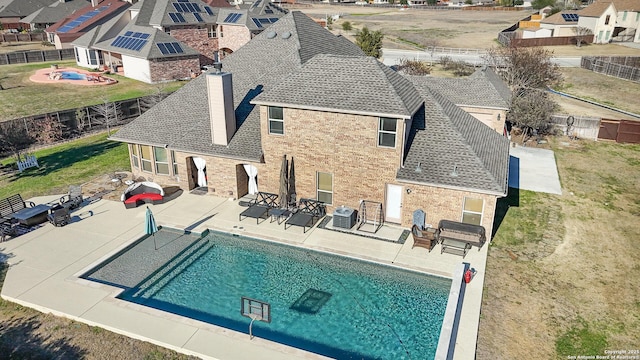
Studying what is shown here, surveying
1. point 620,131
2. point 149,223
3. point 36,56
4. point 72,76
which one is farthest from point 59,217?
point 36,56

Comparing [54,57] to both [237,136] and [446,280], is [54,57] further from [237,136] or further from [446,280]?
[446,280]

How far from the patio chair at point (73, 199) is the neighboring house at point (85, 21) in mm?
53039

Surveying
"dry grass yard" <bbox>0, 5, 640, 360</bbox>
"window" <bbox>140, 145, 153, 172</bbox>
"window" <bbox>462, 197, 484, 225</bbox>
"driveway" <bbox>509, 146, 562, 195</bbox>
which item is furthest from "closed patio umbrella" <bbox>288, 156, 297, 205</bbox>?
"driveway" <bbox>509, 146, 562, 195</bbox>

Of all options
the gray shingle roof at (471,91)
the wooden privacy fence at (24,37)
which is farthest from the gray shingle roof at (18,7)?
the gray shingle roof at (471,91)

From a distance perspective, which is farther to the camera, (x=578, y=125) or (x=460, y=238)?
(x=578, y=125)

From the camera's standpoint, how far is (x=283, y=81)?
884 inches

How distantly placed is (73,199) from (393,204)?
1650 centimetres

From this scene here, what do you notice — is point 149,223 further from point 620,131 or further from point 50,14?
point 50,14

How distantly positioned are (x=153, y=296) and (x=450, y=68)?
50.3 m

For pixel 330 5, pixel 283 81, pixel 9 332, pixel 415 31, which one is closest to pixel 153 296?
pixel 9 332

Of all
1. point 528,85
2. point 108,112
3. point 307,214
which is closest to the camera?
point 307,214

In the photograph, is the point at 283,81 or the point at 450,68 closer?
the point at 283,81

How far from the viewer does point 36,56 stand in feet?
219

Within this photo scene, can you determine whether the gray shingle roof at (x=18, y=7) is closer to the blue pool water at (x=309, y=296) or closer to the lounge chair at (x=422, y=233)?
the blue pool water at (x=309, y=296)
